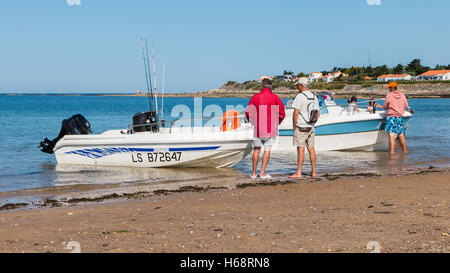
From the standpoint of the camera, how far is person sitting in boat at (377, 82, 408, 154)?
13531mm

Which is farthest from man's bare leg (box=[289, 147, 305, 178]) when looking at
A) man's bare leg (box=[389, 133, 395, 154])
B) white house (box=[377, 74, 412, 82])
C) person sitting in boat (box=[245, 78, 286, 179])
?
white house (box=[377, 74, 412, 82])

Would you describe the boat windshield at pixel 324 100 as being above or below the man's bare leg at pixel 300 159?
above

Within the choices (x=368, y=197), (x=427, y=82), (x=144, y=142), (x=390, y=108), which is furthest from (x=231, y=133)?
(x=427, y=82)

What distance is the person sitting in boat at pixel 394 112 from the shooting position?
13531 mm

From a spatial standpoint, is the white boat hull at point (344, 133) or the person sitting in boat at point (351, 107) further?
the person sitting in boat at point (351, 107)

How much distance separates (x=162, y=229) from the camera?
5.59 m

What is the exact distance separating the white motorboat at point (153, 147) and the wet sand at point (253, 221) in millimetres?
2455

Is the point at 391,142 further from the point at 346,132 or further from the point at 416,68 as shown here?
the point at 416,68

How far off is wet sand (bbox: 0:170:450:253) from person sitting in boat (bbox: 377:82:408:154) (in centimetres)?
540

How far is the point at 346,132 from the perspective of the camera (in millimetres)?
14734

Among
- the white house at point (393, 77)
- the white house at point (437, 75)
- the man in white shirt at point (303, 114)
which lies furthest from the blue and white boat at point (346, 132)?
the white house at point (437, 75)

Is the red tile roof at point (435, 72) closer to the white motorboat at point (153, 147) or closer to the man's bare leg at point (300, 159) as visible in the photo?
the white motorboat at point (153, 147)

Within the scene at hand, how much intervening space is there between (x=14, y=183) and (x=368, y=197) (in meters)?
7.33
